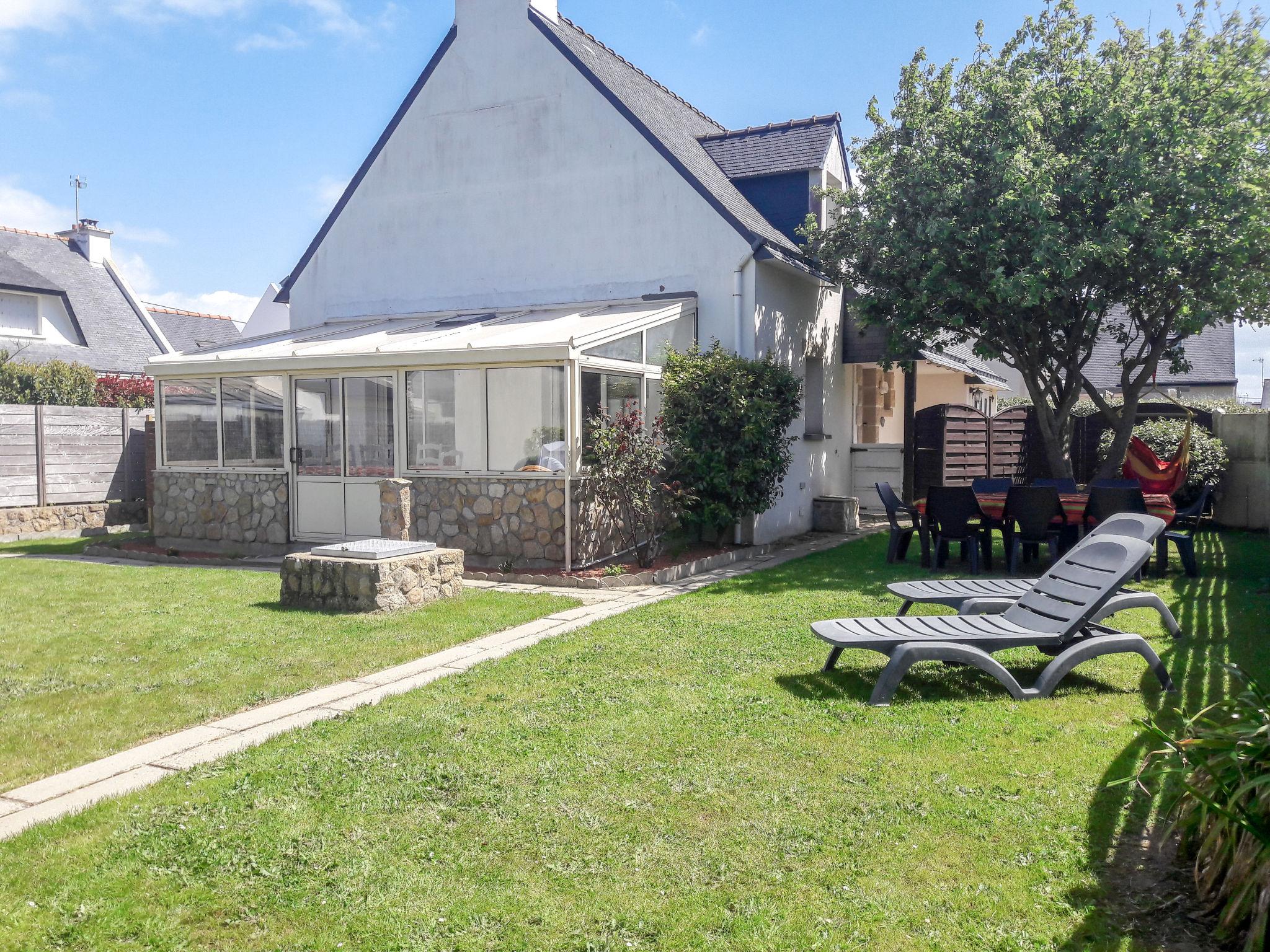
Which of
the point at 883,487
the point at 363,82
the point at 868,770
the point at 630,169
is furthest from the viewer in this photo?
the point at 363,82

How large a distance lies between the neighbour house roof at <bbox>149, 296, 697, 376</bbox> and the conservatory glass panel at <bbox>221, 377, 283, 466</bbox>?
0.35m

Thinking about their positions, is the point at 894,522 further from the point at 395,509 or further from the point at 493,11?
the point at 493,11

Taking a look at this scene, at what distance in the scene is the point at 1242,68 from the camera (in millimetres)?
12492

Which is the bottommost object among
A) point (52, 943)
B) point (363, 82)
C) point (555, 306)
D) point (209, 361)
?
point (52, 943)

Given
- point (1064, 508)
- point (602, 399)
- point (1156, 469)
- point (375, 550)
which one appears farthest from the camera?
point (1156, 469)

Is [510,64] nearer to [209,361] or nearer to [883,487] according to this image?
[209,361]

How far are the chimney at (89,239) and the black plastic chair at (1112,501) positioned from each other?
32.4 meters

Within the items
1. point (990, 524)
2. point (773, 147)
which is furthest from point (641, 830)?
point (773, 147)

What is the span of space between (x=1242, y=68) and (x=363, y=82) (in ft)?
44.3

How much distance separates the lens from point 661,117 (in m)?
16.7

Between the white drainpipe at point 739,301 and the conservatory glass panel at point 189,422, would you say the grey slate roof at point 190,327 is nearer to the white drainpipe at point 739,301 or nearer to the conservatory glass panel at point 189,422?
the conservatory glass panel at point 189,422

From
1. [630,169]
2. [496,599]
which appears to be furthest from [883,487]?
[630,169]

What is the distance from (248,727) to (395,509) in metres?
5.09

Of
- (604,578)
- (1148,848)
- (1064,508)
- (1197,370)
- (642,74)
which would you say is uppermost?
(642,74)
